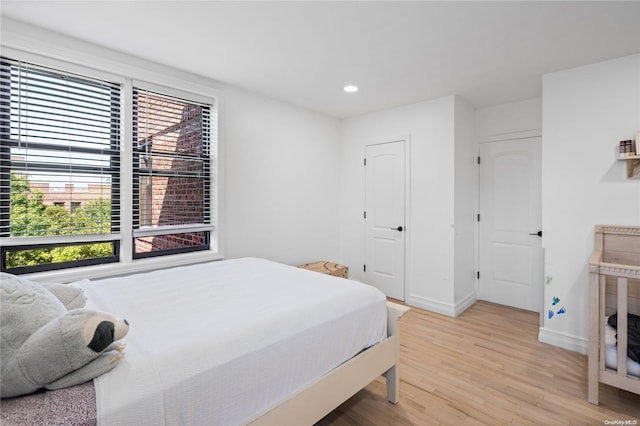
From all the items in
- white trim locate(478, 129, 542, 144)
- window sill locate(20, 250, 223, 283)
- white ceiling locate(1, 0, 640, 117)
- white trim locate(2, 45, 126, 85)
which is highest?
white ceiling locate(1, 0, 640, 117)

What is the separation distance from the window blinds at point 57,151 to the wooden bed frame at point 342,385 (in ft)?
6.68

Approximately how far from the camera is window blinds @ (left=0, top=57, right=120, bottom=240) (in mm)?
2086

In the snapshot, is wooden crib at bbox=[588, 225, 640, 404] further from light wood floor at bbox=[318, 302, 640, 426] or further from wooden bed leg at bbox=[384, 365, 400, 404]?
wooden bed leg at bbox=[384, 365, 400, 404]

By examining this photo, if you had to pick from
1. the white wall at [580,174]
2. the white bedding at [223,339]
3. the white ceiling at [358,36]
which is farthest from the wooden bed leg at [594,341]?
the white ceiling at [358,36]

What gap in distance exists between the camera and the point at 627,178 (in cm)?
250

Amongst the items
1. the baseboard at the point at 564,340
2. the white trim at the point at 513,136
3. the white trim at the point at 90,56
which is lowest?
the baseboard at the point at 564,340

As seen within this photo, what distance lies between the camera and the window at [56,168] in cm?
209

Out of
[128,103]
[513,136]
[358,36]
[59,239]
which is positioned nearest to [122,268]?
[59,239]

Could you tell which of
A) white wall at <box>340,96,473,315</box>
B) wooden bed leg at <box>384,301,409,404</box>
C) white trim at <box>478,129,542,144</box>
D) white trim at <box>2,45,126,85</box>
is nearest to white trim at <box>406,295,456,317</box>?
white wall at <box>340,96,473,315</box>

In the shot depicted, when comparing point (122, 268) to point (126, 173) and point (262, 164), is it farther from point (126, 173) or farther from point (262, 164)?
point (262, 164)

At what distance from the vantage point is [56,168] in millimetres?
2246

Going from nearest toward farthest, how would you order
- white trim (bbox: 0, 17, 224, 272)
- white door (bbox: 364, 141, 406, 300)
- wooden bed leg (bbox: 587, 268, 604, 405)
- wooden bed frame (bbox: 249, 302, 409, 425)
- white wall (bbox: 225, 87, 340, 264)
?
wooden bed frame (bbox: 249, 302, 409, 425), wooden bed leg (bbox: 587, 268, 604, 405), white trim (bbox: 0, 17, 224, 272), white wall (bbox: 225, 87, 340, 264), white door (bbox: 364, 141, 406, 300)

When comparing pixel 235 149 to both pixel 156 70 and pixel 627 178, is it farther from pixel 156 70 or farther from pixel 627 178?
pixel 627 178

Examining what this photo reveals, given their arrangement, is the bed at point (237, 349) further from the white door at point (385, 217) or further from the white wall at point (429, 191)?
the white door at point (385, 217)
